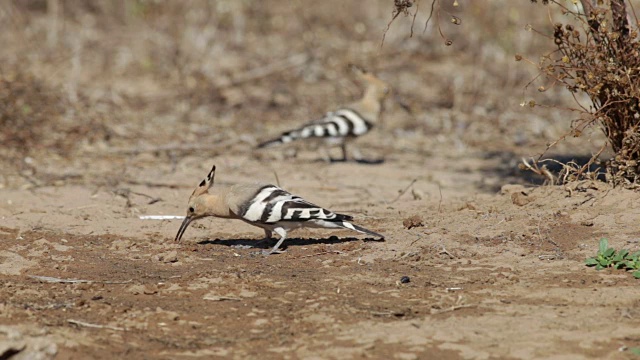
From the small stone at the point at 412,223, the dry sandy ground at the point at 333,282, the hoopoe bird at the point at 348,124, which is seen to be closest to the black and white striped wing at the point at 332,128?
the hoopoe bird at the point at 348,124

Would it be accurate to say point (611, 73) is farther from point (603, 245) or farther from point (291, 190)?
point (291, 190)

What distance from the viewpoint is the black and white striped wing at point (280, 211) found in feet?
19.2

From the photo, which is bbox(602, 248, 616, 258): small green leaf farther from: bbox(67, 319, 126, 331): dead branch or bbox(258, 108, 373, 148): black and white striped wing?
bbox(258, 108, 373, 148): black and white striped wing

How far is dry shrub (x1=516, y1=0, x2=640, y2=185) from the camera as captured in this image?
19.3 feet

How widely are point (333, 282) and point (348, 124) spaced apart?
14.9ft

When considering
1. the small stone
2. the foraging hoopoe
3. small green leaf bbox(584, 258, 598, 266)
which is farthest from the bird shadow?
small green leaf bbox(584, 258, 598, 266)

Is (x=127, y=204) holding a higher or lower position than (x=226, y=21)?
lower

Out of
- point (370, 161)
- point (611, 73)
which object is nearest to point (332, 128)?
point (370, 161)

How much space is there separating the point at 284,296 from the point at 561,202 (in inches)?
89.9

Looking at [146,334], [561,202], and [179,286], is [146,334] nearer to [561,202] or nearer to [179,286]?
[179,286]

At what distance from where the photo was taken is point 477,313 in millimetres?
4621

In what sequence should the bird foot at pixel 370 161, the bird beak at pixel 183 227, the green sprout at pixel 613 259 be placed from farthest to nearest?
the bird foot at pixel 370 161 → the bird beak at pixel 183 227 → the green sprout at pixel 613 259

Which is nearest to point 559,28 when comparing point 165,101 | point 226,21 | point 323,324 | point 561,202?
point 561,202

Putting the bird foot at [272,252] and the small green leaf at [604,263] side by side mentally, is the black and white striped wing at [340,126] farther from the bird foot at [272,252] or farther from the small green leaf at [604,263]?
the small green leaf at [604,263]
